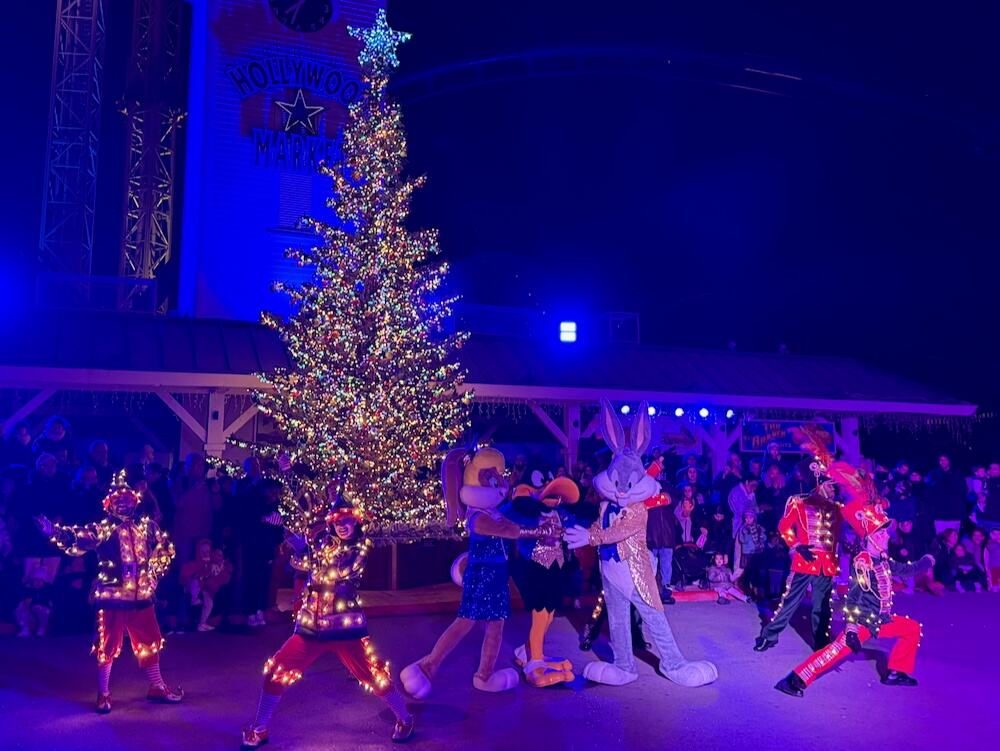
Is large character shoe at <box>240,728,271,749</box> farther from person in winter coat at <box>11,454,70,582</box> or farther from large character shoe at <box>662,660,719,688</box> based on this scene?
person in winter coat at <box>11,454,70,582</box>

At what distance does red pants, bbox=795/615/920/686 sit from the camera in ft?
20.6

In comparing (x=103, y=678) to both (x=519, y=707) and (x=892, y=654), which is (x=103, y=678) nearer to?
(x=519, y=707)

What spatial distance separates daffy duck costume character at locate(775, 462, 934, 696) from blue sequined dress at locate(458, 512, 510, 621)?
2.32 m

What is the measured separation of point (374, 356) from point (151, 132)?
20460mm

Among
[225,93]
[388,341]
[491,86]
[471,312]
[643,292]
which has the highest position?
[491,86]

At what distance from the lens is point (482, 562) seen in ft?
21.1

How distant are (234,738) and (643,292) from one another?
30.2 meters

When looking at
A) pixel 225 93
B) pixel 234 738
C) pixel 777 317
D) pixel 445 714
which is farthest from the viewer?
pixel 777 317

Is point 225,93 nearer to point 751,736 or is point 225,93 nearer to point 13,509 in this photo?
point 13,509

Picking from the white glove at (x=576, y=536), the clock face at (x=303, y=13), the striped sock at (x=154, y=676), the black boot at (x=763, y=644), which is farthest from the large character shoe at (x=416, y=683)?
the clock face at (x=303, y=13)

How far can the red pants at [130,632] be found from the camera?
605 centimetres

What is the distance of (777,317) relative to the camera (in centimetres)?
3033

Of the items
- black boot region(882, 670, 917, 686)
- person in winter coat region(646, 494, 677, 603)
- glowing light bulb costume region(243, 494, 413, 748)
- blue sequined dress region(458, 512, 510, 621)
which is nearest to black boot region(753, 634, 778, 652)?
black boot region(882, 670, 917, 686)

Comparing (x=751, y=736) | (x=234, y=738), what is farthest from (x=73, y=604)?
(x=751, y=736)
